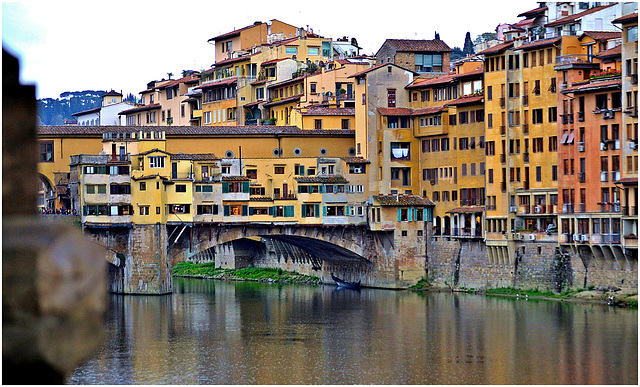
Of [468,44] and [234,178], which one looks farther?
[468,44]

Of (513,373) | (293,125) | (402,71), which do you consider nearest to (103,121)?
(293,125)

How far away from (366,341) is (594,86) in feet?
55.6

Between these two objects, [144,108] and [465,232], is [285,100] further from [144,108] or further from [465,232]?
[144,108]

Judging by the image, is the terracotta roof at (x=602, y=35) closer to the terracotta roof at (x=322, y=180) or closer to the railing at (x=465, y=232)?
the railing at (x=465, y=232)

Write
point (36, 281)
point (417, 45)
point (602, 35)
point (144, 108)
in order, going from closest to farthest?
1. point (36, 281)
2. point (602, 35)
3. point (417, 45)
4. point (144, 108)

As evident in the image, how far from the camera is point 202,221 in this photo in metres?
72.8

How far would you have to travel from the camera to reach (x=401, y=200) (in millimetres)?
74750

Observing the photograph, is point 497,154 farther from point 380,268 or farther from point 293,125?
point 293,125

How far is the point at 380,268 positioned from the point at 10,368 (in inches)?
2893

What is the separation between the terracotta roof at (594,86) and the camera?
190 ft

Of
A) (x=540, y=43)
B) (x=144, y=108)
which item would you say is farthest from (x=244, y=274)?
(x=540, y=43)

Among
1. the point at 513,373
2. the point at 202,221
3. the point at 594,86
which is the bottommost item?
the point at 513,373

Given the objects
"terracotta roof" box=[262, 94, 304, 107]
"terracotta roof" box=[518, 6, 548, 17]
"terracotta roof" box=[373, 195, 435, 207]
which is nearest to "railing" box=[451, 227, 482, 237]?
"terracotta roof" box=[373, 195, 435, 207]

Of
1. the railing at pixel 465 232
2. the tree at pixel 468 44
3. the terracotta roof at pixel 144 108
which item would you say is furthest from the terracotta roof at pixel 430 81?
the tree at pixel 468 44
